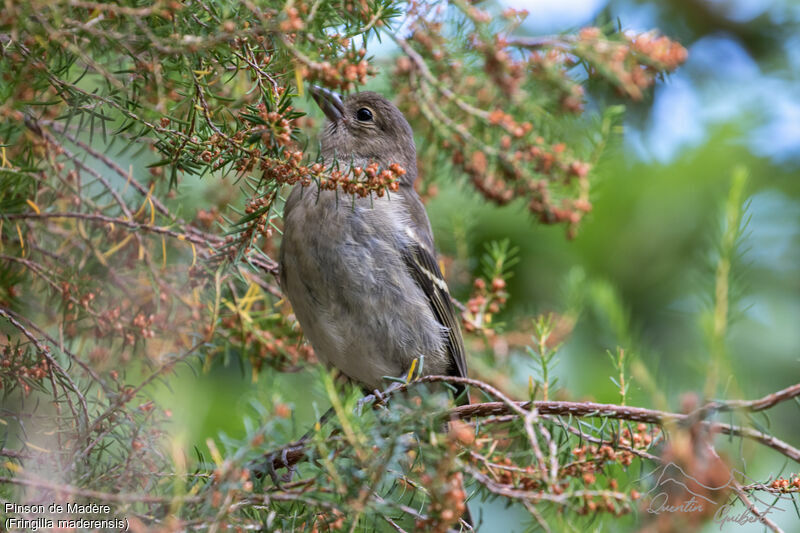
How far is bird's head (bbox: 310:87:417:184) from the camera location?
12.4 feet

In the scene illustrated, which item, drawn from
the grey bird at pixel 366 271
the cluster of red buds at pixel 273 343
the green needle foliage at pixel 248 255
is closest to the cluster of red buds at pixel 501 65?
the green needle foliage at pixel 248 255

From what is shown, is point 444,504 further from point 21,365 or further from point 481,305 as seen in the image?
point 481,305

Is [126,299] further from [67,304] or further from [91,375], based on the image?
[91,375]

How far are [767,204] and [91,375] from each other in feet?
15.9

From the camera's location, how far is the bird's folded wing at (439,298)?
3.62 metres

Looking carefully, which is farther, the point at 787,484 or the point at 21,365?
the point at 21,365

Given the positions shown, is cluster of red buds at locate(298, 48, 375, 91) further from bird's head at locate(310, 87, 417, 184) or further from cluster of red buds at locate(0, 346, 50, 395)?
bird's head at locate(310, 87, 417, 184)

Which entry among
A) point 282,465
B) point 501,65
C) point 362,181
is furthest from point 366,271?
point 362,181

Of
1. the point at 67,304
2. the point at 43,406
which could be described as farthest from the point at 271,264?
the point at 43,406

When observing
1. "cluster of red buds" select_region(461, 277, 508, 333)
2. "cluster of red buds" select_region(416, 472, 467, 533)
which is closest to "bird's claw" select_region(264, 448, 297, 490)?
"cluster of red buds" select_region(416, 472, 467, 533)

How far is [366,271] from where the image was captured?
3268mm

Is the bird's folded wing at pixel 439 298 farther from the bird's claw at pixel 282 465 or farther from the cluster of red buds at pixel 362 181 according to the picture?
the cluster of red buds at pixel 362 181

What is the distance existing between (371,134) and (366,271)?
936mm

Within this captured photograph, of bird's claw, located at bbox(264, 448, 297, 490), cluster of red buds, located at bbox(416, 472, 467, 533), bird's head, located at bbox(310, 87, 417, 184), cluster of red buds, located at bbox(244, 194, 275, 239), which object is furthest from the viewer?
bird's head, located at bbox(310, 87, 417, 184)
